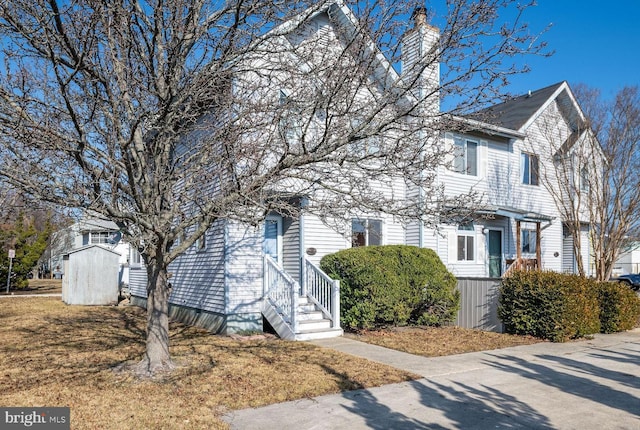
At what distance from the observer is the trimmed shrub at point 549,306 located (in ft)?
35.4

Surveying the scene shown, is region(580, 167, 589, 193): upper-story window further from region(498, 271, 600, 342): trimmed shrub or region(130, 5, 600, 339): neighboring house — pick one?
region(498, 271, 600, 342): trimmed shrub

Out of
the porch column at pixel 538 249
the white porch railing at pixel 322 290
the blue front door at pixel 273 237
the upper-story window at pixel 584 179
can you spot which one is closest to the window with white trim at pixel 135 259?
the blue front door at pixel 273 237

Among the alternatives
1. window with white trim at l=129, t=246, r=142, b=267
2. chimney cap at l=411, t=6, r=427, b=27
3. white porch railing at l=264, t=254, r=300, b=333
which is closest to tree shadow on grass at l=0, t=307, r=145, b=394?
white porch railing at l=264, t=254, r=300, b=333

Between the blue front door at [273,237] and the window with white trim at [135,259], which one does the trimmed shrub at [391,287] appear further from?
the window with white trim at [135,259]

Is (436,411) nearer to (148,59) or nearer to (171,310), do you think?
(148,59)

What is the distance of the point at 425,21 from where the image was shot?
24.0 ft

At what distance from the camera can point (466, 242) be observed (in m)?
16.7

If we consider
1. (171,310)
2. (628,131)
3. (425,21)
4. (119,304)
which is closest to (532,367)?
(425,21)

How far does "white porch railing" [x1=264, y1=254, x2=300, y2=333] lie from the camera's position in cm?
1055

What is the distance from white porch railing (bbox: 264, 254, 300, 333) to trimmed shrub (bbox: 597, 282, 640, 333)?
7593 mm

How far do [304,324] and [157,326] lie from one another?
392 centimetres

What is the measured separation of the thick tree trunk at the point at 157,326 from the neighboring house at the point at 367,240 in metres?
1.78

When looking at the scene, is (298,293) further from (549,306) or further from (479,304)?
(549,306)

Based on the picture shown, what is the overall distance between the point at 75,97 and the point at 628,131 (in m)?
17.1
